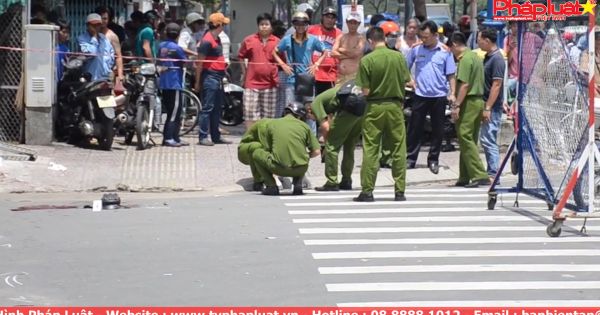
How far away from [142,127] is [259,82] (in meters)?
1.79

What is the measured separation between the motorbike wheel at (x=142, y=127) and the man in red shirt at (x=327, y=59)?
97.7 inches

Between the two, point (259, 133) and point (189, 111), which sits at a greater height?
point (259, 133)

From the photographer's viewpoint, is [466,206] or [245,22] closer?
[466,206]

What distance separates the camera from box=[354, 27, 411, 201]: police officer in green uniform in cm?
1415

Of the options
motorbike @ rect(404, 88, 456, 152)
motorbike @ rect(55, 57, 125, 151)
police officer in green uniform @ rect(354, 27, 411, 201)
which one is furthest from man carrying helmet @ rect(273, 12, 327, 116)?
police officer in green uniform @ rect(354, 27, 411, 201)

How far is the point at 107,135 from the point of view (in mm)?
17953

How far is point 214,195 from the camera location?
1529cm

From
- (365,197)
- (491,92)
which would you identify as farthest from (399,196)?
(491,92)

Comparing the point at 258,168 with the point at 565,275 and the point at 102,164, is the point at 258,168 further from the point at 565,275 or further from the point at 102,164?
the point at 565,275

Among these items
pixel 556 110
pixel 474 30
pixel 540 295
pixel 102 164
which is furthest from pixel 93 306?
pixel 474 30

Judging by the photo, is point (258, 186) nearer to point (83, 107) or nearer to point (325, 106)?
point (325, 106)

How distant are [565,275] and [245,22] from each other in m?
27.3

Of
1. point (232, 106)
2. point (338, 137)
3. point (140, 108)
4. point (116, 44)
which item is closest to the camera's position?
point (338, 137)

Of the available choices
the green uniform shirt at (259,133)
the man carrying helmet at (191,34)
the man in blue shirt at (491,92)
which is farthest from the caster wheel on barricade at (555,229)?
the man carrying helmet at (191,34)
